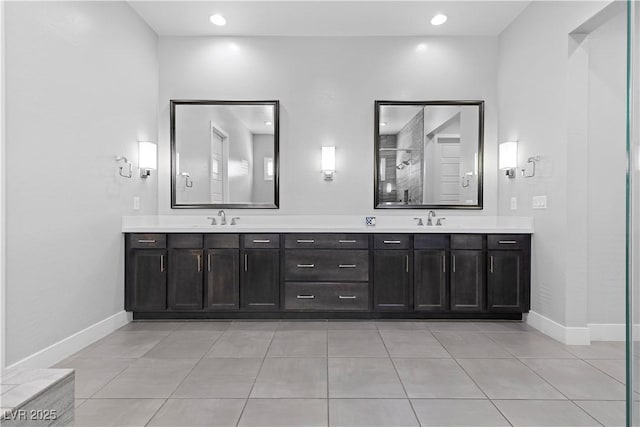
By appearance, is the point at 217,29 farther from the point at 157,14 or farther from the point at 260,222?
the point at 260,222

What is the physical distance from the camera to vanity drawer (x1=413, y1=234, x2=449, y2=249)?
3.49 meters

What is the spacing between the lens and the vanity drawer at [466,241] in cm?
347

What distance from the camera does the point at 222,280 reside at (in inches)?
136

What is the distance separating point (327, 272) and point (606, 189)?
2.33 meters

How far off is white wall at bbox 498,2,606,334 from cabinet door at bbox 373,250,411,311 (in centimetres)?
112

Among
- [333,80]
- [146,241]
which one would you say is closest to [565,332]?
[333,80]

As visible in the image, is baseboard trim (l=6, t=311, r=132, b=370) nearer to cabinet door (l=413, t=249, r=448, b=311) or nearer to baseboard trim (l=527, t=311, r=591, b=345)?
cabinet door (l=413, t=249, r=448, b=311)

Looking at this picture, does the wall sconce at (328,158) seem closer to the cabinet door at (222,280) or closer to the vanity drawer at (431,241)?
the vanity drawer at (431,241)


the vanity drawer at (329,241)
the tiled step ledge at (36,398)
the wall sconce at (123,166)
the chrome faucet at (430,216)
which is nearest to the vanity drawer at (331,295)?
the vanity drawer at (329,241)

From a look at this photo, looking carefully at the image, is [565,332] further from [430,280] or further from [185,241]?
[185,241]

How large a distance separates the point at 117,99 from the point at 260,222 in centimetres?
174

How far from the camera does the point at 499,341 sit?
2957 mm

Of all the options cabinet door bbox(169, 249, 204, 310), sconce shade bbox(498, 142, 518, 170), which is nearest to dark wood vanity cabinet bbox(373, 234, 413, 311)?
sconce shade bbox(498, 142, 518, 170)

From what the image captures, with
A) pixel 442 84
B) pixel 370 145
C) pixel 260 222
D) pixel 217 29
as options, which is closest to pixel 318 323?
pixel 260 222
